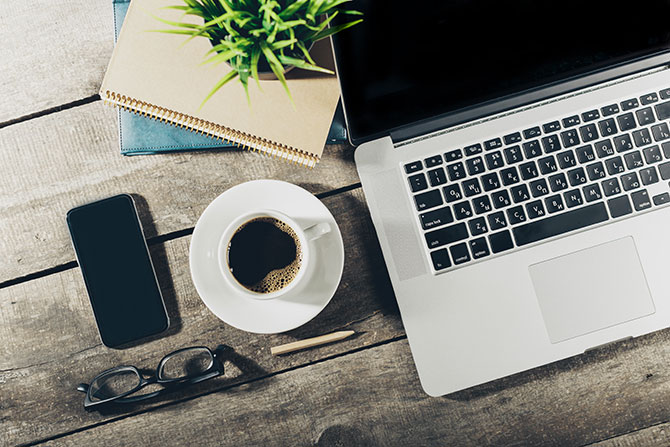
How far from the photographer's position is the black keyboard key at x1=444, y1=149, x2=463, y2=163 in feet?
2.18

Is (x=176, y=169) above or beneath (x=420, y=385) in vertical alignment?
above

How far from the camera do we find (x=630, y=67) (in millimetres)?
641

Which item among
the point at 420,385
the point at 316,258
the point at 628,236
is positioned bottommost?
the point at 420,385

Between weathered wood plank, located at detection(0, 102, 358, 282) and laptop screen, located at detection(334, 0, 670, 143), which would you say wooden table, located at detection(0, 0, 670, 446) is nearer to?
weathered wood plank, located at detection(0, 102, 358, 282)

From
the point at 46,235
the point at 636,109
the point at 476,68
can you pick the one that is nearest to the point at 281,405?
the point at 46,235

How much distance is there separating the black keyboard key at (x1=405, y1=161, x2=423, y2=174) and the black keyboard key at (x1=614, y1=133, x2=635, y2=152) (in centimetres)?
26

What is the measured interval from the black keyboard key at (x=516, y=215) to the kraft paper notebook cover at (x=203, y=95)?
0.87 feet

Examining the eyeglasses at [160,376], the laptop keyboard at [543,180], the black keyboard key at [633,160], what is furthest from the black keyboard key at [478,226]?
the eyeglasses at [160,376]

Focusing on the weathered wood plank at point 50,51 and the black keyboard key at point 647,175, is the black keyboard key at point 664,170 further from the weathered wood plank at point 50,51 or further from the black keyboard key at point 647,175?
the weathered wood plank at point 50,51

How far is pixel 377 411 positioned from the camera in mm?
728

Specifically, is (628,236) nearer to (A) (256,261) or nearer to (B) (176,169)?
(A) (256,261)

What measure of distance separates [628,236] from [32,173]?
844 mm

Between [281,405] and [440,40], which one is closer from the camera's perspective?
[440,40]

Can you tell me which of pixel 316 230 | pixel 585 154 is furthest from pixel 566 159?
pixel 316 230
